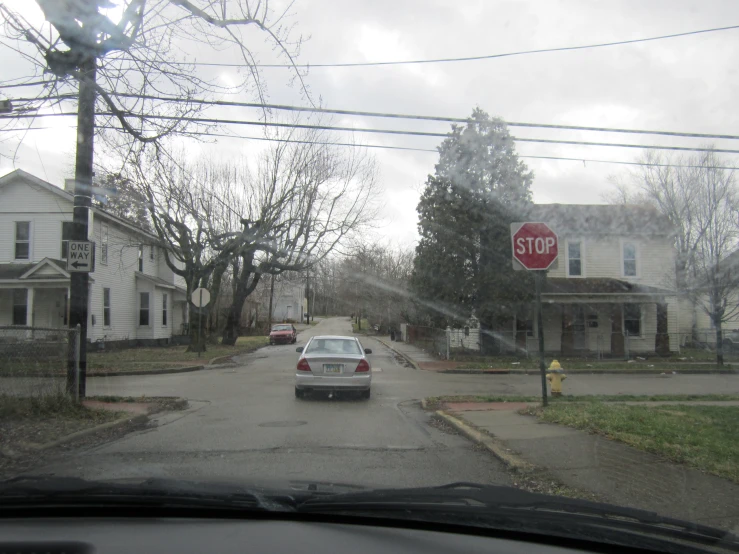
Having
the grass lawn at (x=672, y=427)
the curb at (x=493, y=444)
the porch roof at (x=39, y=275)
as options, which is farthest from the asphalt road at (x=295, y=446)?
the porch roof at (x=39, y=275)

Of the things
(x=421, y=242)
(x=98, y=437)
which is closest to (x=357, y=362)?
(x=98, y=437)

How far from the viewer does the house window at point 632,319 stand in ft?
89.3

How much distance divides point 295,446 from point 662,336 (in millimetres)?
23413

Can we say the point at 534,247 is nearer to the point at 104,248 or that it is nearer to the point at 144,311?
the point at 104,248

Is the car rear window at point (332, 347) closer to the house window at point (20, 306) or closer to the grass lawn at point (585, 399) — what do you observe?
the grass lawn at point (585, 399)

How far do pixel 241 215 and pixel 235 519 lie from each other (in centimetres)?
2647

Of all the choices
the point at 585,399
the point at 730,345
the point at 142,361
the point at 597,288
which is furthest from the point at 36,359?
the point at 730,345

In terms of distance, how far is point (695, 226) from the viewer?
2300 cm

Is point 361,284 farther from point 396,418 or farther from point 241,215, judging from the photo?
point 396,418

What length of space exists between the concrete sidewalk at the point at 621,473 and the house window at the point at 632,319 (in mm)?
20546

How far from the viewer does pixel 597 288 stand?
26109 millimetres

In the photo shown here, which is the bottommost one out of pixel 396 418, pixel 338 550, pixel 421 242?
pixel 396 418

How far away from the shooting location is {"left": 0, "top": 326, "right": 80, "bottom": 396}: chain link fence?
26.8 feet

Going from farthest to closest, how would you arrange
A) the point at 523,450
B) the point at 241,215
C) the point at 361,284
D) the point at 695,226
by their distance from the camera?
the point at 361,284 < the point at 241,215 < the point at 695,226 < the point at 523,450
